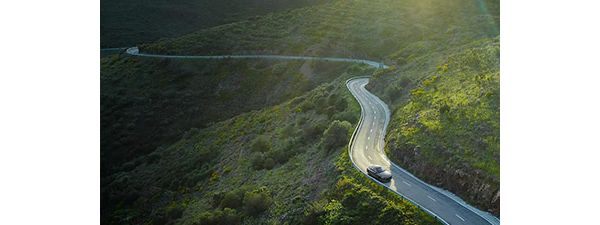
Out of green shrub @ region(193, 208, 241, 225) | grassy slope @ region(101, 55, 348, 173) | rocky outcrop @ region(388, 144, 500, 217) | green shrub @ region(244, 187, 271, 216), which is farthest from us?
grassy slope @ region(101, 55, 348, 173)

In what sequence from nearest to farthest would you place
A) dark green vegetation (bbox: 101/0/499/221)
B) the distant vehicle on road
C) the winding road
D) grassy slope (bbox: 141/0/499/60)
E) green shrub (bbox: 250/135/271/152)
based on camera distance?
the winding road < the distant vehicle on road < dark green vegetation (bbox: 101/0/499/221) < green shrub (bbox: 250/135/271/152) < grassy slope (bbox: 141/0/499/60)

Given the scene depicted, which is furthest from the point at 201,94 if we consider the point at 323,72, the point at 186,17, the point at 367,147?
the point at 186,17

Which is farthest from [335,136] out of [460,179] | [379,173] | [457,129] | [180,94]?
[180,94]

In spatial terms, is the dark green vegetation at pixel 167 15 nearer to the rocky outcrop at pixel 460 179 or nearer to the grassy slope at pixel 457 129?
the grassy slope at pixel 457 129

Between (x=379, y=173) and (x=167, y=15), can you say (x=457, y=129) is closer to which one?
(x=379, y=173)

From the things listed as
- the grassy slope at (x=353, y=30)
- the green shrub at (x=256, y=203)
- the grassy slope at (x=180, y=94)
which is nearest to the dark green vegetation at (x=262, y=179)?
the green shrub at (x=256, y=203)

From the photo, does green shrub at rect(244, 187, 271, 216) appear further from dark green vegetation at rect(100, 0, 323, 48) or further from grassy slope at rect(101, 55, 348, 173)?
dark green vegetation at rect(100, 0, 323, 48)

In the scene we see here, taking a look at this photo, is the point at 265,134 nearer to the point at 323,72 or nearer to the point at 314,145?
the point at 314,145

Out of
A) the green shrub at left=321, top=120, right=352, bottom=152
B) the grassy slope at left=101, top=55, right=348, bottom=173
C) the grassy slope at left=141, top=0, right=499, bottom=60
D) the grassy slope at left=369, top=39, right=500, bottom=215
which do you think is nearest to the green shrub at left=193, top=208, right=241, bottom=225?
the green shrub at left=321, top=120, right=352, bottom=152
